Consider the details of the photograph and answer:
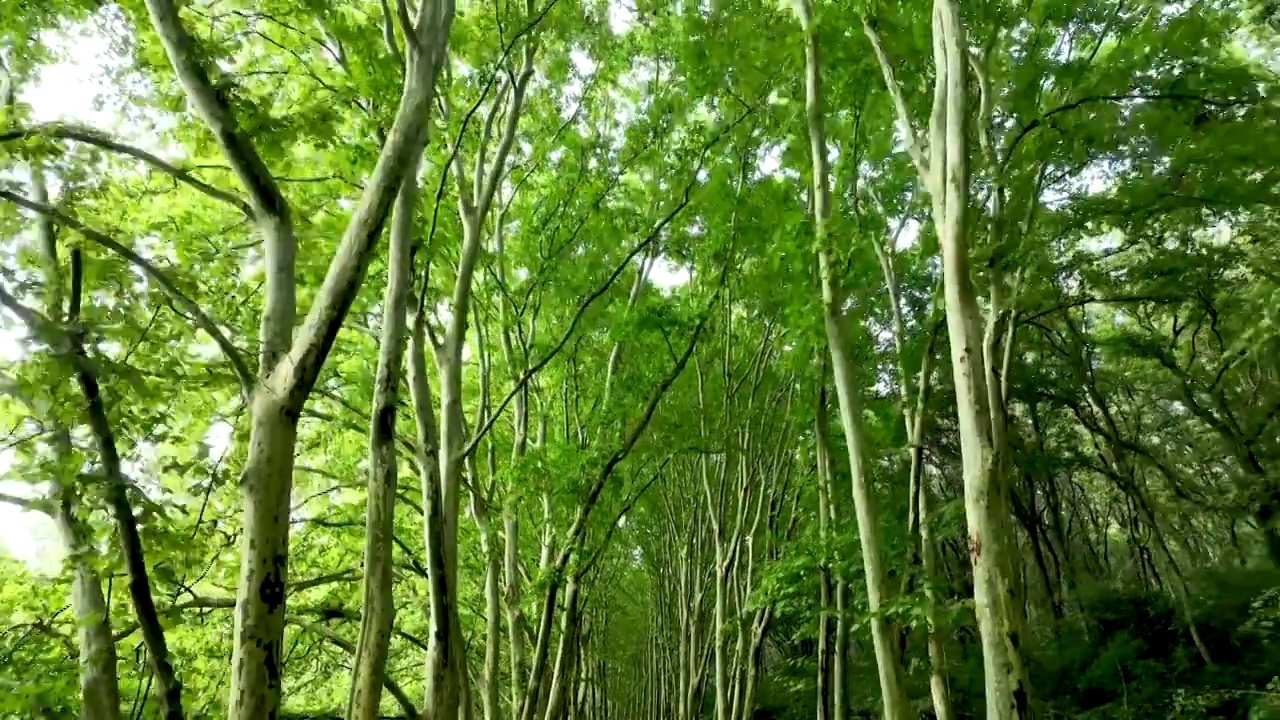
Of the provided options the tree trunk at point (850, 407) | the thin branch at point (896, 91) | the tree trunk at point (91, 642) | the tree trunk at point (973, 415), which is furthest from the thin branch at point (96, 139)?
the thin branch at point (896, 91)

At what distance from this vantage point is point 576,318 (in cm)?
712

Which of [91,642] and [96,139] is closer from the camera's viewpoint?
[96,139]

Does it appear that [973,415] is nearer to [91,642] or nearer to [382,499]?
[382,499]

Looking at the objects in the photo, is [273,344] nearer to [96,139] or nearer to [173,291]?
[173,291]

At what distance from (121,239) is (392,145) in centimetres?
186

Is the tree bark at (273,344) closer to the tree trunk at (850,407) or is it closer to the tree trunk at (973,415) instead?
the tree trunk at (973,415)

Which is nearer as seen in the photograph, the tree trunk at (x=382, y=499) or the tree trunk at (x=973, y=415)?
the tree trunk at (x=382, y=499)

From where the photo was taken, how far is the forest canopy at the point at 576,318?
152 inches

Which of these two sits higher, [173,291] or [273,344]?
[173,291]

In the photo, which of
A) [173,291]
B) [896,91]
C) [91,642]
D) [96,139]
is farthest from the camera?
[896,91]

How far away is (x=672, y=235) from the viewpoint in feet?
30.6

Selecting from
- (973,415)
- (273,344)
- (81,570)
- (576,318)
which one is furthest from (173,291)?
(973,415)

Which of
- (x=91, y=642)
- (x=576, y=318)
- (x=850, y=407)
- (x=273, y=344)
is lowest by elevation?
(x=91, y=642)

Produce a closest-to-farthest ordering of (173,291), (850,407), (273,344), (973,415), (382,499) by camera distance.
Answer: (273,344), (173,291), (382,499), (973,415), (850,407)
